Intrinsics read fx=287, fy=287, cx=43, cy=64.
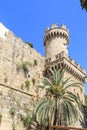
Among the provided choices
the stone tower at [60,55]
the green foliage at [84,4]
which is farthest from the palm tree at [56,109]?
the green foliage at [84,4]

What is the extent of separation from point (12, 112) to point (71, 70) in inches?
405

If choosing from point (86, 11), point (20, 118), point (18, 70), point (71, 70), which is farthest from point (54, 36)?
point (86, 11)

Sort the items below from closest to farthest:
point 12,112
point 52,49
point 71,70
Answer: point 12,112 → point 71,70 → point 52,49

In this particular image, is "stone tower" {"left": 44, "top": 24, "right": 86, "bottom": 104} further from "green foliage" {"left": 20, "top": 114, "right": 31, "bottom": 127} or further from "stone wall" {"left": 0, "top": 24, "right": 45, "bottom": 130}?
"green foliage" {"left": 20, "top": 114, "right": 31, "bottom": 127}

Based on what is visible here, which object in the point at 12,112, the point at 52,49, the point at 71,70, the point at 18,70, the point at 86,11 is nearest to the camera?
the point at 86,11

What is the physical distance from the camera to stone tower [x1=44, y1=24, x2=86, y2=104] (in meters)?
31.2

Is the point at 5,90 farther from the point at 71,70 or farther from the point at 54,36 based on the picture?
the point at 54,36

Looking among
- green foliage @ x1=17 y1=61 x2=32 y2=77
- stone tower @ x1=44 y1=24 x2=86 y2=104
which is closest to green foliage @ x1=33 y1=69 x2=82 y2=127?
green foliage @ x1=17 y1=61 x2=32 y2=77

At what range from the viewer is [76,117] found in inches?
987

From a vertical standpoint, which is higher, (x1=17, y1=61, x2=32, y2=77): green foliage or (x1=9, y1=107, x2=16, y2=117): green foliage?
(x1=17, y1=61, x2=32, y2=77): green foliage

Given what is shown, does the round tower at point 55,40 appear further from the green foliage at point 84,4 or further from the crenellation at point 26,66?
the green foliage at point 84,4

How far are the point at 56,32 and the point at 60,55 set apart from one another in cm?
439

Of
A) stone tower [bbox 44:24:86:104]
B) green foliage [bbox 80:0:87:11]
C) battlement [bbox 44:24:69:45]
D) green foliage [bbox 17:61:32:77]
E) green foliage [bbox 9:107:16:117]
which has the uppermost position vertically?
battlement [bbox 44:24:69:45]

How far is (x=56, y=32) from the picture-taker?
35.0 meters
